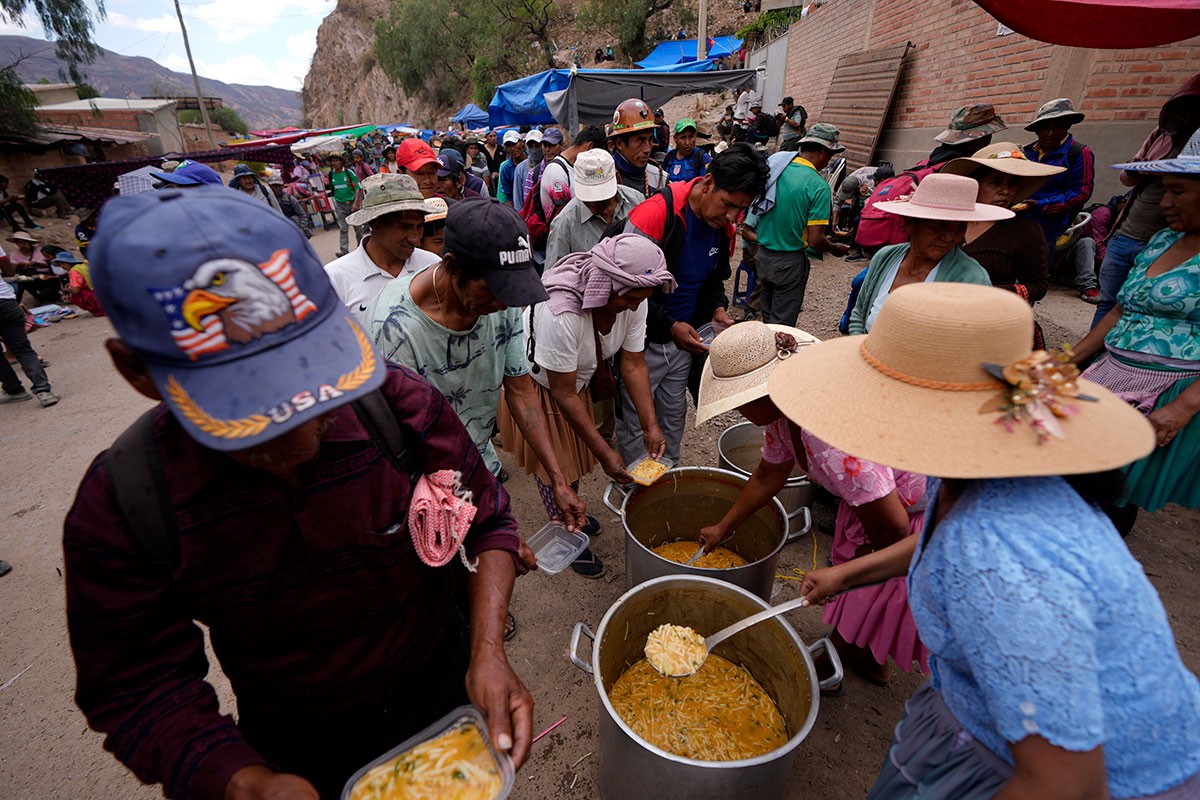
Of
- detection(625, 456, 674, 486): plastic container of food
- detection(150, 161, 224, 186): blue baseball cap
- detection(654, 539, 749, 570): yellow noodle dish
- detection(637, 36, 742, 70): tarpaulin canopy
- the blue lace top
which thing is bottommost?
detection(654, 539, 749, 570): yellow noodle dish

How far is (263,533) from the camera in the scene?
1119mm

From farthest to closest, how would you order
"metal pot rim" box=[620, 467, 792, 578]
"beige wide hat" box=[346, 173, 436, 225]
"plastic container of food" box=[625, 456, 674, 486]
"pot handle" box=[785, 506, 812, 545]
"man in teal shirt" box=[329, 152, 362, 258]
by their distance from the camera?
1. "man in teal shirt" box=[329, 152, 362, 258]
2. "beige wide hat" box=[346, 173, 436, 225]
3. "plastic container of food" box=[625, 456, 674, 486]
4. "pot handle" box=[785, 506, 812, 545]
5. "metal pot rim" box=[620, 467, 792, 578]

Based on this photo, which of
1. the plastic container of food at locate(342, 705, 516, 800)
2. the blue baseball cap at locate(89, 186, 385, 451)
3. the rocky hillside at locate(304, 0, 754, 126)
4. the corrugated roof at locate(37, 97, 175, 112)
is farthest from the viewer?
the rocky hillside at locate(304, 0, 754, 126)

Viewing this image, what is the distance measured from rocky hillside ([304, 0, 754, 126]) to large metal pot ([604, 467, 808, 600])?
37.5 meters

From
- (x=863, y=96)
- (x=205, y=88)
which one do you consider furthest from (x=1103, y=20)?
(x=205, y=88)

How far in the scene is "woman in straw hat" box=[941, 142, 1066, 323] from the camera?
3.35m

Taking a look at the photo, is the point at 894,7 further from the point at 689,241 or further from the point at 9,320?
the point at 9,320

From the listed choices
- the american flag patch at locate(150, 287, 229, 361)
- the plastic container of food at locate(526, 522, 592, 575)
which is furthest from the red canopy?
the american flag patch at locate(150, 287, 229, 361)

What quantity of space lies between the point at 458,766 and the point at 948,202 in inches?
130

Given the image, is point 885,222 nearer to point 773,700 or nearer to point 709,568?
point 709,568

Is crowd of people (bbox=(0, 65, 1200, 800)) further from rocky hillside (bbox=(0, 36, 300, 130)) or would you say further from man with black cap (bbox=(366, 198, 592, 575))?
rocky hillside (bbox=(0, 36, 300, 130))

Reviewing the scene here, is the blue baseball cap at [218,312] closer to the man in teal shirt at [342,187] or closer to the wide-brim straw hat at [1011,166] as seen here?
the wide-brim straw hat at [1011,166]

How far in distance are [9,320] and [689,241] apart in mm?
7214

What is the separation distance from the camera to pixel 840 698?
2.72 meters
